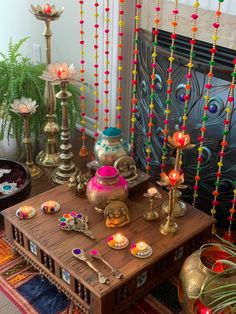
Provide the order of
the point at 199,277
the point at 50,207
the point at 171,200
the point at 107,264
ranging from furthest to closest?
the point at 50,207 → the point at 171,200 → the point at 107,264 → the point at 199,277

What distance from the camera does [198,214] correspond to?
183 cm

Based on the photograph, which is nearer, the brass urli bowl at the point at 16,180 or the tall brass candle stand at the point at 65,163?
the brass urli bowl at the point at 16,180

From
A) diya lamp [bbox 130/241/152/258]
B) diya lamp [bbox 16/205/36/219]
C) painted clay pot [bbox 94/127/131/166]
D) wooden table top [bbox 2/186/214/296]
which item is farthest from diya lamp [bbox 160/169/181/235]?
diya lamp [bbox 16/205/36/219]

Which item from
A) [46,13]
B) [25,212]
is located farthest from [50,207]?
[46,13]

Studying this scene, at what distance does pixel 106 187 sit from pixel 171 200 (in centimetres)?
24

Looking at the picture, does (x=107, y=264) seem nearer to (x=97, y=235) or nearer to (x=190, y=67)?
(x=97, y=235)

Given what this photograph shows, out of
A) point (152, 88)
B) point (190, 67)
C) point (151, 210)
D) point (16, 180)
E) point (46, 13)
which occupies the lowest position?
point (16, 180)

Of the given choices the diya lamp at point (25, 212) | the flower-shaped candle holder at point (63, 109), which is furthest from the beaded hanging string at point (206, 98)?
the diya lamp at point (25, 212)

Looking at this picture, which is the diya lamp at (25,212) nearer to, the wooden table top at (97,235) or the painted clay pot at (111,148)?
the wooden table top at (97,235)

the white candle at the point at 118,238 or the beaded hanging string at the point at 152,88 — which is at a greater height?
the beaded hanging string at the point at 152,88

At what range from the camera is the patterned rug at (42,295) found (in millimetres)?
1670

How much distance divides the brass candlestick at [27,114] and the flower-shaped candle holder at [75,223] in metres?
0.61

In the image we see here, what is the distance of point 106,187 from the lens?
1.74m

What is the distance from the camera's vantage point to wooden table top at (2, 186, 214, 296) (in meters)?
1.56
